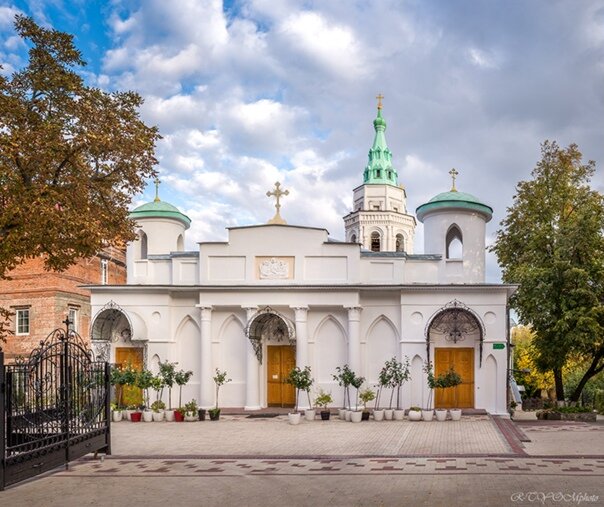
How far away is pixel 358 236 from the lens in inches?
2970

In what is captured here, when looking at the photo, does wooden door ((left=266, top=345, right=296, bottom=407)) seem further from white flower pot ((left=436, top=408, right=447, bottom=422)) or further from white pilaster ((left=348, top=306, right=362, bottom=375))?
white flower pot ((left=436, top=408, right=447, bottom=422))

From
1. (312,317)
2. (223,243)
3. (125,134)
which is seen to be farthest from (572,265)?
(125,134)

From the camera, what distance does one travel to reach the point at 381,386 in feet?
83.7

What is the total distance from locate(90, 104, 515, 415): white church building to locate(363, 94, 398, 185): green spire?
50.7 metres

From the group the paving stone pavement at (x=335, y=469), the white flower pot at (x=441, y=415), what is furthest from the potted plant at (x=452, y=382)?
the paving stone pavement at (x=335, y=469)

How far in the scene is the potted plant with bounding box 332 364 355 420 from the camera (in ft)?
79.3

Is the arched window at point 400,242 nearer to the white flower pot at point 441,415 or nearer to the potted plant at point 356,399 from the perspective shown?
the potted plant at point 356,399

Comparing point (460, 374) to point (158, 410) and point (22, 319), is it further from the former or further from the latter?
point (22, 319)

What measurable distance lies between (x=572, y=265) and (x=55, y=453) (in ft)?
67.3

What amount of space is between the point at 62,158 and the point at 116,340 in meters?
14.9

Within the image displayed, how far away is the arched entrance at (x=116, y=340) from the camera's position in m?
26.6

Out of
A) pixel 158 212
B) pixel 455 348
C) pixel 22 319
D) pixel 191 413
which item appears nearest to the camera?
pixel 191 413

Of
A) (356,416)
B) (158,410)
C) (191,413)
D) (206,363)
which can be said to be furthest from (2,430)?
(206,363)

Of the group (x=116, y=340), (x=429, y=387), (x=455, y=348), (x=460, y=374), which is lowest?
(x=429, y=387)
